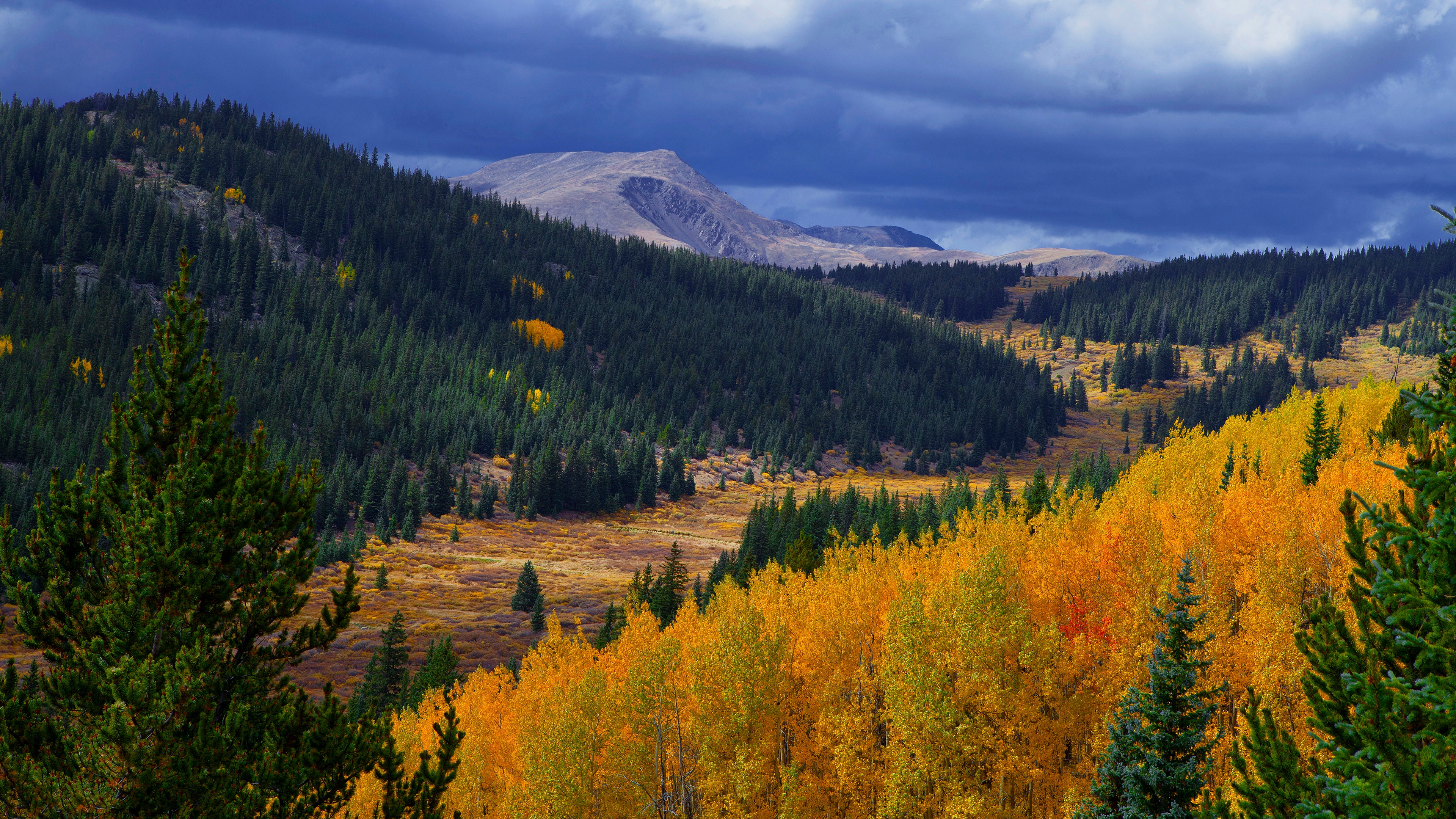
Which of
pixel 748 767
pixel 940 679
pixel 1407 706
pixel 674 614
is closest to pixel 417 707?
pixel 674 614

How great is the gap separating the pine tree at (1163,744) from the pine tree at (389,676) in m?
53.6

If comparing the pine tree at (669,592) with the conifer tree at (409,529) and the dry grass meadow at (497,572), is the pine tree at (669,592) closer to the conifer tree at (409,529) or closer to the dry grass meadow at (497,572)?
the dry grass meadow at (497,572)

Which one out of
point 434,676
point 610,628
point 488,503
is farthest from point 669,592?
point 488,503

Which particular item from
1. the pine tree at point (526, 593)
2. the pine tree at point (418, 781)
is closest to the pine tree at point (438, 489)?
the pine tree at point (526, 593)

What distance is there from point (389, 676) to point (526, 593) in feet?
132

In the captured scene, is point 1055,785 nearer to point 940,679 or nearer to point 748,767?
point 940,679

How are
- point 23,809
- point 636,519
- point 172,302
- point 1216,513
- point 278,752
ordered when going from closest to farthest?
1. point 23,809
2. point 278,752
3. point 172,302
4. point 1216,513
5. point 636,519

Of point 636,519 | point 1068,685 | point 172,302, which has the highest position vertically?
point 172,302

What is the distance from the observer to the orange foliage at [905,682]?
41406 mm

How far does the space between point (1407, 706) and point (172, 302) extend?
1950cm

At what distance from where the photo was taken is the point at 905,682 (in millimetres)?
42719

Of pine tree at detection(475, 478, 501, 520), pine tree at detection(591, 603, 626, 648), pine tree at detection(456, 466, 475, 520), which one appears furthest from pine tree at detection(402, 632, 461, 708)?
pine tree at detection(475, 478, 501, 520)

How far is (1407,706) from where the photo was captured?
10.2m

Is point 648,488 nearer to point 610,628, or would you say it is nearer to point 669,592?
point 669,592
